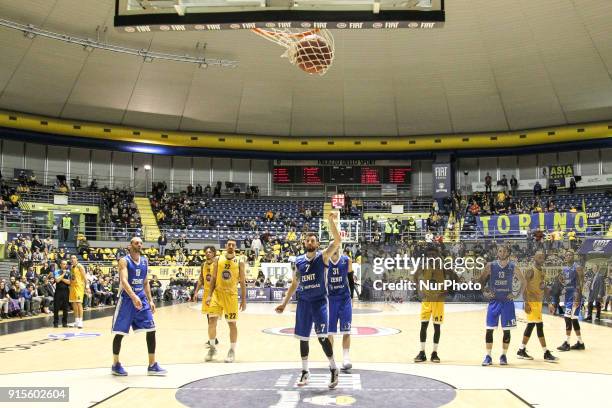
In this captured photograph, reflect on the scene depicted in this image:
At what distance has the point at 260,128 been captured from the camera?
4272 cm

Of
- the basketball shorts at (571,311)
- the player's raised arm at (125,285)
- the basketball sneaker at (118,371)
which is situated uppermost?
the player's raised arm at (125,285)

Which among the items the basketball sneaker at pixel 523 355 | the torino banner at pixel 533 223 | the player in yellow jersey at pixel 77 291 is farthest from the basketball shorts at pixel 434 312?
the torino banner at pixel 533 223

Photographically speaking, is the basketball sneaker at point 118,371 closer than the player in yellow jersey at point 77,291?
Yes

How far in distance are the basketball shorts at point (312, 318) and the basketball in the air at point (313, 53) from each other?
758 cm

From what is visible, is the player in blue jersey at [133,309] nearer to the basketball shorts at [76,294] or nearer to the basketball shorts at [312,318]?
the basketball shorts at [312,318]

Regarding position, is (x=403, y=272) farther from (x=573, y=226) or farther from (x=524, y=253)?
(x=573, y=226)

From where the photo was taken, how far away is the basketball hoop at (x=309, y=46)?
1405cm

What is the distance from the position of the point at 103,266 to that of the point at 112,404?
24.8m

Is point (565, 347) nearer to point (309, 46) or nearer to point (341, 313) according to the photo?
point (341, 313)

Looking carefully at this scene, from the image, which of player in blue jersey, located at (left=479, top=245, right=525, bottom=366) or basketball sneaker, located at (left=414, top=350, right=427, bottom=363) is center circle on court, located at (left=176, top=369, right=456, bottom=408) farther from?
player in blue jersey, located at (left=479, top=245, right=525, bottom=366)

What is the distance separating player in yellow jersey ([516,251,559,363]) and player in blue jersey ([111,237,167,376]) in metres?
6.61

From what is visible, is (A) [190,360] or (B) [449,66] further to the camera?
(B) [449,66]

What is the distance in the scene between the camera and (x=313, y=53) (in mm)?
14570

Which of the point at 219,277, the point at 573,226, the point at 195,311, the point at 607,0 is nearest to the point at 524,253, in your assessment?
the point at 573,226
